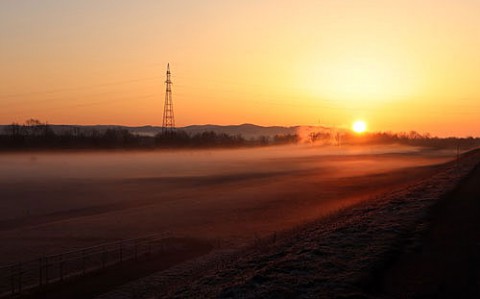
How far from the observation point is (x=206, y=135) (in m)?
192

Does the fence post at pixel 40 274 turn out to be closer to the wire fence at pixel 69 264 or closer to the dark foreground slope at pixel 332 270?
the wire fence at pixel 69 264

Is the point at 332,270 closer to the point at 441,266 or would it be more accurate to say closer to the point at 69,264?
the point at 441,266

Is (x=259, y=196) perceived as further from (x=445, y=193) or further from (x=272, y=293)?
(x=272, y=293)

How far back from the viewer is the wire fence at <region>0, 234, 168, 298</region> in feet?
71.8

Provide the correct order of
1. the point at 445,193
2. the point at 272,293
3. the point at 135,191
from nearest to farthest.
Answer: the point at 272,293 → the point at 445,193 → the point at 135,191

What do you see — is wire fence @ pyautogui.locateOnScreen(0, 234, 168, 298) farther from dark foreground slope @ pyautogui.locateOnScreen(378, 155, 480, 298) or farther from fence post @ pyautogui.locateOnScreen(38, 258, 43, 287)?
dark foreground slope @ pyautogui.locateOnScreen(378, 155, 480, 298)

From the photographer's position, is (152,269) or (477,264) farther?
(152,269)

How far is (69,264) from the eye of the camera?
25234mm

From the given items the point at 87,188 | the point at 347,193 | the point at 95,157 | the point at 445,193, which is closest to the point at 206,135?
the point at 95,157

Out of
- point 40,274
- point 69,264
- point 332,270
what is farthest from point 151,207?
point 332,270

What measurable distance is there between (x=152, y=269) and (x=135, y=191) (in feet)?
140

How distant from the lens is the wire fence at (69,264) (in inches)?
861

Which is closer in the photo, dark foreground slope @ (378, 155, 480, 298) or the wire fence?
dark foreground slope @ (378, 155, 480, 298)

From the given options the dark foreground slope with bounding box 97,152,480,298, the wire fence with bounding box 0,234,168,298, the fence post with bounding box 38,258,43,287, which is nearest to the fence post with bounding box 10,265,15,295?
the wire fence with bounding box 0,234,168,298
